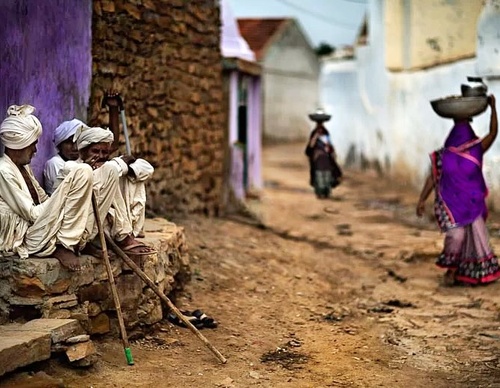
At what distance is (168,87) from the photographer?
8.35 m

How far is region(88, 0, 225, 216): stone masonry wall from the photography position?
6.95 metres

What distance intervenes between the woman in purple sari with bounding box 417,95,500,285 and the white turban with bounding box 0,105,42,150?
3814mm

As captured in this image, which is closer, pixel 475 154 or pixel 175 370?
pixel 175 370

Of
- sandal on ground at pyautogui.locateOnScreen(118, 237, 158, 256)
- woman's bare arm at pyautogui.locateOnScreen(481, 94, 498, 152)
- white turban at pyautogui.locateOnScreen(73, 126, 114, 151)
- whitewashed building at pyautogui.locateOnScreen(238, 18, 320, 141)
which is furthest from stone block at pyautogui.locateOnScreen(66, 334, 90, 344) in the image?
whitewashed building at pyautogui.locateOnScreen(238, 18, 320, 141)

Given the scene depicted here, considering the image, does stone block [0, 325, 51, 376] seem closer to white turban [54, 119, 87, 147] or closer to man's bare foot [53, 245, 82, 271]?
man's bare foot [53, 245, 82, 271]

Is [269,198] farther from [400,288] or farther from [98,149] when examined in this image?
[98,149]

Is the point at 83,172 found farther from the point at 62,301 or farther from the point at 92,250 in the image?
the point at 62,301

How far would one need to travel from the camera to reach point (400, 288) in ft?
25.0

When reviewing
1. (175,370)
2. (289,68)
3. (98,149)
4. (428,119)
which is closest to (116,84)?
(98,149)

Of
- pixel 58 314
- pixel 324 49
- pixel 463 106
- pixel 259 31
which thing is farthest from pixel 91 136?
pixel 324 49

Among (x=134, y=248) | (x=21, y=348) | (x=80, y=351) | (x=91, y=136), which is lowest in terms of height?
(x=80, y=351)

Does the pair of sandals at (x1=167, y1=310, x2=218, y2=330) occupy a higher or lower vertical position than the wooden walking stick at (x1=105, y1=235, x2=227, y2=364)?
lower

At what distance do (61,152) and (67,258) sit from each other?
927 millimetres

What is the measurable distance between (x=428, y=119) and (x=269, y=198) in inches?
122
